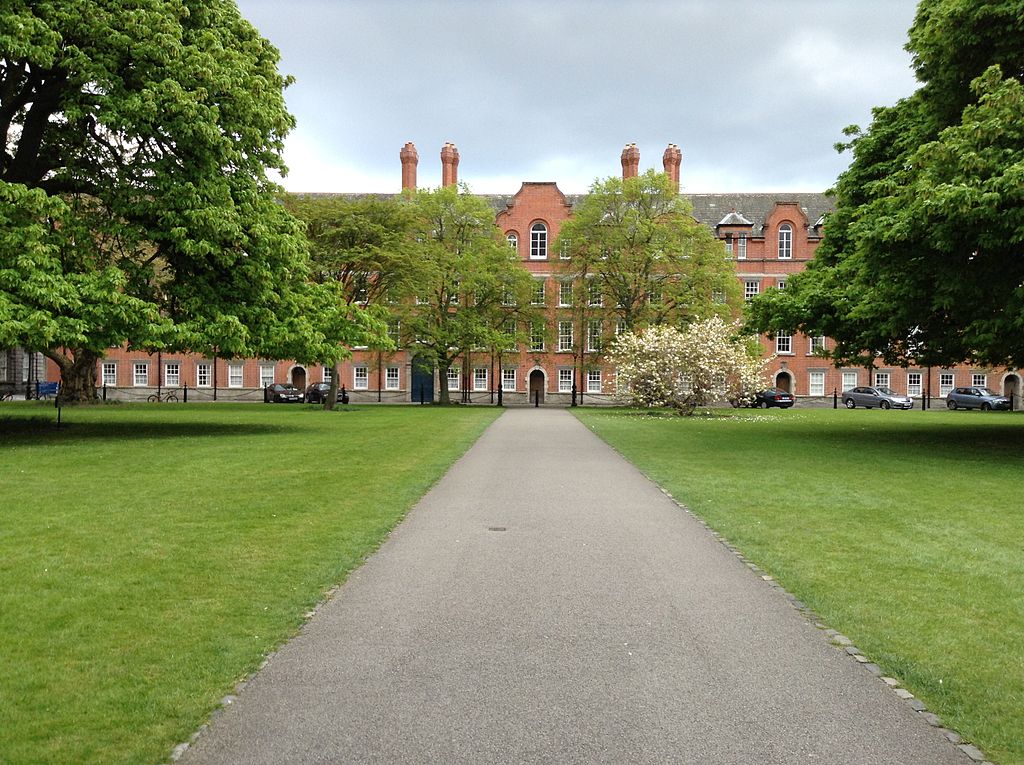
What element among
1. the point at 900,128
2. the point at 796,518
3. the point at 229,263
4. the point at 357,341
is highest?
the point at 900,128

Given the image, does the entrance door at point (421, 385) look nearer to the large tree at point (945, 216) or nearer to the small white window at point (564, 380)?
the small white window at point (564, 380)

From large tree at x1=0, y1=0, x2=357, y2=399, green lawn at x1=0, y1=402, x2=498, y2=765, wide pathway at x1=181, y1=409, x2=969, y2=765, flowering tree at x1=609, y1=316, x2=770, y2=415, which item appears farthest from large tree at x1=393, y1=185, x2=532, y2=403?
wide pathway at x1=181, y1=409, x2=969, y2=765

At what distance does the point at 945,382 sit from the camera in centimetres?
6525

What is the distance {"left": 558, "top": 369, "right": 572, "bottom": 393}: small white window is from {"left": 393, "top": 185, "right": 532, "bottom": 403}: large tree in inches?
505

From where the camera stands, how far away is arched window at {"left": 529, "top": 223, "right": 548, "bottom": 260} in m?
67.4

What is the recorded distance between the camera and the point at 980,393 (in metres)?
57.5

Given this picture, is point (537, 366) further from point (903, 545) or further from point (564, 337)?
point (903, 545)

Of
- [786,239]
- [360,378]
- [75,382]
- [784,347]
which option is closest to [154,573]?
[75,382]

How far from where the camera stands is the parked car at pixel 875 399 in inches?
2259

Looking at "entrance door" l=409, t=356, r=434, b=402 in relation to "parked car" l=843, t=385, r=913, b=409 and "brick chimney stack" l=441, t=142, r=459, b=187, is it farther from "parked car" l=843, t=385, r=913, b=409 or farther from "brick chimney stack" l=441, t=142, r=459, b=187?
"parked car" l=843, t=385, r=913, b=409

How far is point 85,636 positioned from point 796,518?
313 inches

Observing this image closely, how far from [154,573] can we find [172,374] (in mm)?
64324

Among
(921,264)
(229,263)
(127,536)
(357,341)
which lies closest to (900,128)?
(921,264)

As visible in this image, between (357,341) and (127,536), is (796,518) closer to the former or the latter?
(127,536)
